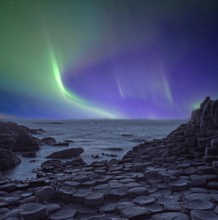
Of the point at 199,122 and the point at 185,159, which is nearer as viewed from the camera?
the point at 185,159

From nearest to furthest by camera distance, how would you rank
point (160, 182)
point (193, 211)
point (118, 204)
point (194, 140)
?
point (193, 211), point (118, 204), point (160, 182), point (194, 140)

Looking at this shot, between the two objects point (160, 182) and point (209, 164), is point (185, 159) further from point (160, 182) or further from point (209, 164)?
point (160, 182)

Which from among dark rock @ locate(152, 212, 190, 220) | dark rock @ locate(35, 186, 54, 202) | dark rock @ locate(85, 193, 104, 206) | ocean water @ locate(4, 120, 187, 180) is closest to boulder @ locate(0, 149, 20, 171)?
ocean water @ locate(4, 120, 187, 180)

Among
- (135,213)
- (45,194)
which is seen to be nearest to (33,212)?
(45,194)

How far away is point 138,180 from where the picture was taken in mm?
7703

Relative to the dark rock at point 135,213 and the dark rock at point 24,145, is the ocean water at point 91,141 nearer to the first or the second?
the dark rock at point 24,145

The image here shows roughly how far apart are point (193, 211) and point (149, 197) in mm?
1234

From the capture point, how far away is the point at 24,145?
78.7 ft

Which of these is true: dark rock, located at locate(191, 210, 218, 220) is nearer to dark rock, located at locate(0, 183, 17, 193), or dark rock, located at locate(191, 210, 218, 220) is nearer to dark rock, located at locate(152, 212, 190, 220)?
dark rock, located at locate(152, 212, 190, 220)

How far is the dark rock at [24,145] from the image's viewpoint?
23.2 metres

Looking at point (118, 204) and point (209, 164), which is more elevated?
point (209, 164)

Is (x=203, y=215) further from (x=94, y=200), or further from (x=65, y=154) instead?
(x=65, y=154)

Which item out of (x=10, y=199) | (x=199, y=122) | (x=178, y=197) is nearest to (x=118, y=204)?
(x=178, y=197)

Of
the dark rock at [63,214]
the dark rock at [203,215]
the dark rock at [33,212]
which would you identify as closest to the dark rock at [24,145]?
the dark rock at [33,212]
